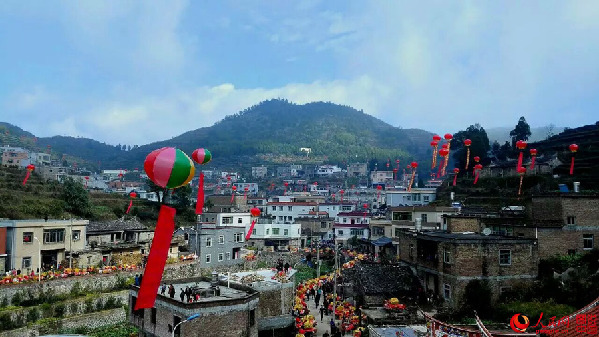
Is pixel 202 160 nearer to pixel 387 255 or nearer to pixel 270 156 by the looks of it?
pixel 387 255

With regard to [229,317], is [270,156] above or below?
above

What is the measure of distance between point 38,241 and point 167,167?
2442 cm

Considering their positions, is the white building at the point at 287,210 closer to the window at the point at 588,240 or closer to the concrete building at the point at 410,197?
the concrete building at the point at 410,197

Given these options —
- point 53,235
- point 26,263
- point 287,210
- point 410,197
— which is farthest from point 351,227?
point 26,263

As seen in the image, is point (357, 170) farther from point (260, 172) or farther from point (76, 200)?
point (76, 200)

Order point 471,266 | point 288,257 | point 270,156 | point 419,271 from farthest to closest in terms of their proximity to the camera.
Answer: point 270,156
point 288,257
point 419,271
point 471,266

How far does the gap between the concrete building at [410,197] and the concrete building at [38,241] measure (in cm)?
3935

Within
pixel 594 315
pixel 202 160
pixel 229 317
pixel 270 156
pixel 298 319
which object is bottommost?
pixel 298 319

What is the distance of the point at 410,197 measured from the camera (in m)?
65.1

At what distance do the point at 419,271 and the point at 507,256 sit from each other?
6.08m

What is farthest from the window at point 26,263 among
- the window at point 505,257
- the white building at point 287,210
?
the white building at point 287,210

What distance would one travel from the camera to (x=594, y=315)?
52.0 ft

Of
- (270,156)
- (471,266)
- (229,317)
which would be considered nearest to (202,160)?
(229,317)

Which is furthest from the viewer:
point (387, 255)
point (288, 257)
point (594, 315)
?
point (288, 257)
